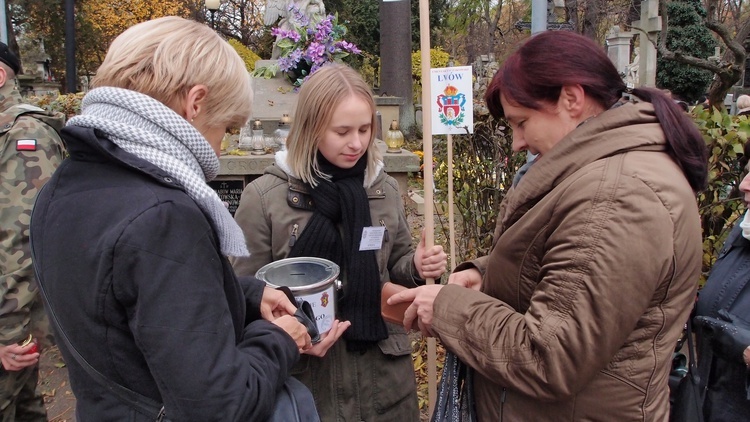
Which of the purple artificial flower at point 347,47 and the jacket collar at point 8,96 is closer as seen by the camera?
the jacket collar at point 8,96

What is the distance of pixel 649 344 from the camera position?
4.25ft

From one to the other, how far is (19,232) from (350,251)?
4.72ft

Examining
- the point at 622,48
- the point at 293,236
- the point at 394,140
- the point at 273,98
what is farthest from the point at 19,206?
the point at 622,48

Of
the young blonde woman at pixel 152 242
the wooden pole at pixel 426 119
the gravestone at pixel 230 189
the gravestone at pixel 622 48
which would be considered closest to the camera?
the young blonde woman at pixel 152 242

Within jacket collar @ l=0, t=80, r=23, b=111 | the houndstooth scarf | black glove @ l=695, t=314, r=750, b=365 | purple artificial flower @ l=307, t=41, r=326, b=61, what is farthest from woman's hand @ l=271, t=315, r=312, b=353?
purple artificial flower @ l=307, t=41, r=326, b=61

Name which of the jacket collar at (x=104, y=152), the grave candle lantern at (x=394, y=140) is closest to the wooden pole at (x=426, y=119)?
the jacket collar at (x=104, y=152)

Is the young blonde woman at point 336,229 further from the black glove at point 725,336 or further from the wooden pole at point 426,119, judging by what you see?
the black glove at point 725,336

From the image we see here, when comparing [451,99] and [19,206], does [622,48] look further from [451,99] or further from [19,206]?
[19,206]

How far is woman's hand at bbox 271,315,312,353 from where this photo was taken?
136cm

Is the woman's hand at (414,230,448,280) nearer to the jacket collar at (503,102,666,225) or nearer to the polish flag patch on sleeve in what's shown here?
the jacket collar at (503,102,666,225)

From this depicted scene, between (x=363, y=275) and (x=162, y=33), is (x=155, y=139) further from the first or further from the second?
(x=363, y=275)

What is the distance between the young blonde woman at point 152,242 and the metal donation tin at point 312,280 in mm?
353

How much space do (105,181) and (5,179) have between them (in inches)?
64.3

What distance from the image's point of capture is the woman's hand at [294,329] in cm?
136
